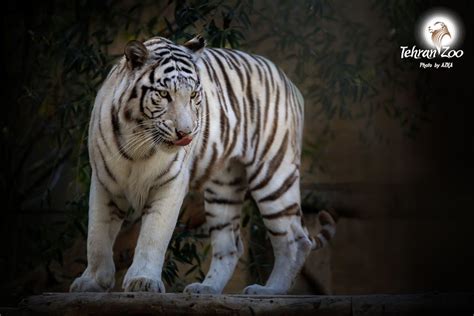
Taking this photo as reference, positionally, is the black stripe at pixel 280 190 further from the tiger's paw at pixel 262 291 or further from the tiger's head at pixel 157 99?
the tiger's head at pixel 157 99

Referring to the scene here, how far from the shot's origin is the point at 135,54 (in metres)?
2.42

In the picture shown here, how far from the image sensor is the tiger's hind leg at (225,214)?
2.94m

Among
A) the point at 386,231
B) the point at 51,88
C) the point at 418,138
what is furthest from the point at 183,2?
the point at 386,231

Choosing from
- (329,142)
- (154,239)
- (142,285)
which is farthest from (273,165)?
(329,142)

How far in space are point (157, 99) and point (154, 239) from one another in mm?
386

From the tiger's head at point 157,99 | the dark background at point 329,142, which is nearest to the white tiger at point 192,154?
the tiger's head at point 157,99

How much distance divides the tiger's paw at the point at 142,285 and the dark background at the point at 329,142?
1183 millimetres

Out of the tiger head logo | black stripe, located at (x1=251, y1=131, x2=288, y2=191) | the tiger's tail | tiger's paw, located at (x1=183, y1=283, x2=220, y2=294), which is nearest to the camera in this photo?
tiger's paw, located at (x1=183, y1=283, x2=220, y2=294)

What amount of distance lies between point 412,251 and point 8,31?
2.16 meters

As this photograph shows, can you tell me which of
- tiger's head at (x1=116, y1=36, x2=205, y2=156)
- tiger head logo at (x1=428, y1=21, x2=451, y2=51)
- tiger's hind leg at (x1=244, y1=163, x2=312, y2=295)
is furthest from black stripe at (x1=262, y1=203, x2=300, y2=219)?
tiger head logo at (x1=428, y1=21, x2=451, y2=51)

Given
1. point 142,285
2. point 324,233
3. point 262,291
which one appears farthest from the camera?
point 324,233

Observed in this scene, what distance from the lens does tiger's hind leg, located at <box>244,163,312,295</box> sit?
2877 millimetres

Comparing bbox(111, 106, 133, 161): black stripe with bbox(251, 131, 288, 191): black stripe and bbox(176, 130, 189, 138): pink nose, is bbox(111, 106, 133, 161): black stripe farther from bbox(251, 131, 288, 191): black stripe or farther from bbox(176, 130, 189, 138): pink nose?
bbox(251, 131, 288, 191): black stripe

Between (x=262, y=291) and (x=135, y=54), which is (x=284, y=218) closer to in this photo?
(x=262, y=291)
